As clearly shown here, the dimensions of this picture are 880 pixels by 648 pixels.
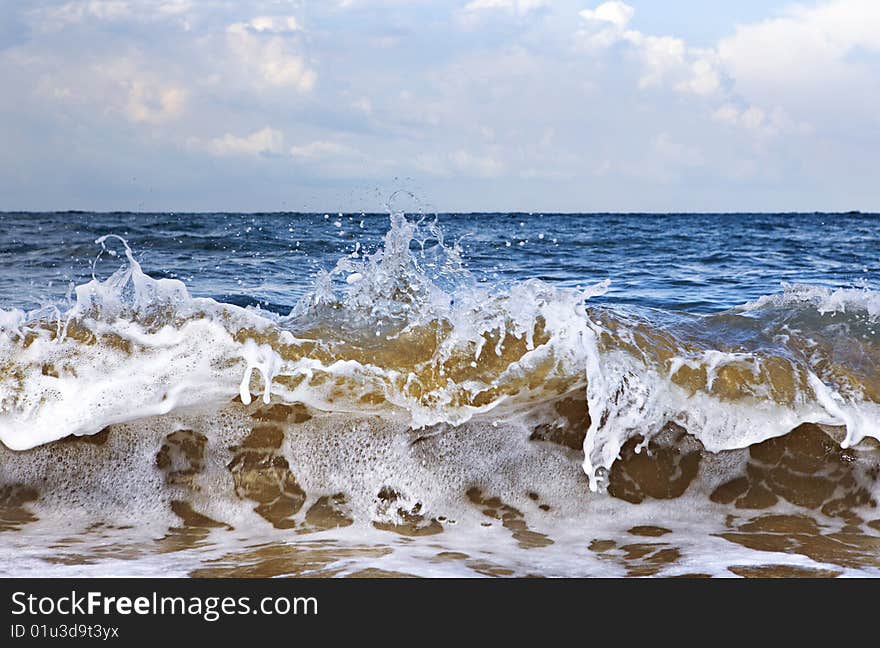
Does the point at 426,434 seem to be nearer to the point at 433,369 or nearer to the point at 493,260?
the point at 433,369

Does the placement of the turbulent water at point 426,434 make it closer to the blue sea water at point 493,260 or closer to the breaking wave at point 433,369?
the breaking wave at point 433,369

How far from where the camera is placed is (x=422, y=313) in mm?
4160

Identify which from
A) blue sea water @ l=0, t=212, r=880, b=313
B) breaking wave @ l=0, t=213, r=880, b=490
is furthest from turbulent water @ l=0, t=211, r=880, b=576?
blue sea water @ l=0, t=212, r=880, b=313

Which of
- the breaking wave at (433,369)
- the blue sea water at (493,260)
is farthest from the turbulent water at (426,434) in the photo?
the blue sea water at (493,260)

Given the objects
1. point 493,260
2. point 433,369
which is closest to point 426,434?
point 433,369

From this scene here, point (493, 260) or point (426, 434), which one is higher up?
point (493, 260)

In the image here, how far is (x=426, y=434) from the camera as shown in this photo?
3.65 metres

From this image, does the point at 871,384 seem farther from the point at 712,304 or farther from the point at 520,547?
the point at 712,304

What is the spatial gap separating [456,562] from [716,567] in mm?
849

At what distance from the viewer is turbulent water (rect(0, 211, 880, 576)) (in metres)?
3.14

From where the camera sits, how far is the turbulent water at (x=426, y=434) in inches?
124

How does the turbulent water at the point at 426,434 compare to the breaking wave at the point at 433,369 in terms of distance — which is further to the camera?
the breaking wave at the point at 433,369
